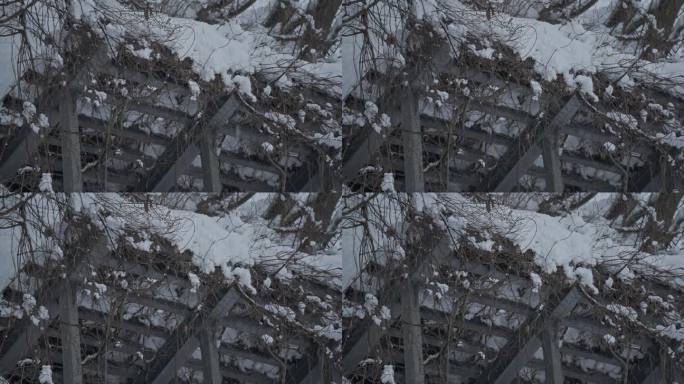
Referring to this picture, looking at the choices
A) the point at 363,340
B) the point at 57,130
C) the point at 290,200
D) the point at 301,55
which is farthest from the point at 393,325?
the point at 57,130

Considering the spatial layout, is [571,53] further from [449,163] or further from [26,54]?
[26,54]

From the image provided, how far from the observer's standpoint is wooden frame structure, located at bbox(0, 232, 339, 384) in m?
3.48

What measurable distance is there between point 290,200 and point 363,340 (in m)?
Result: 0.51

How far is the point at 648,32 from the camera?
12.0 ft

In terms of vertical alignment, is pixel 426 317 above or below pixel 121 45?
below

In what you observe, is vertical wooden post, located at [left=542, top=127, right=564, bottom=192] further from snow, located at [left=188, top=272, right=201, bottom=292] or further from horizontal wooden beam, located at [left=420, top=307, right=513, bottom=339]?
snow, located at [left=188, top=272, right=201, bottom=292]

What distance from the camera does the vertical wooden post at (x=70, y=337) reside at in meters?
3.48

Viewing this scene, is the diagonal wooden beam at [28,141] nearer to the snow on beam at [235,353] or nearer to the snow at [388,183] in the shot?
the snow on beam at [235,353]

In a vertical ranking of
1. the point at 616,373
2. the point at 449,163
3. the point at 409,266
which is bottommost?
the point at 616,373

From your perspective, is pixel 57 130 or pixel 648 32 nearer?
pixel 57 130

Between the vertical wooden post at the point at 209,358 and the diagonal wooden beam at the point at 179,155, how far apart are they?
0.48 meters

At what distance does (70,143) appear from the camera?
3.43 m

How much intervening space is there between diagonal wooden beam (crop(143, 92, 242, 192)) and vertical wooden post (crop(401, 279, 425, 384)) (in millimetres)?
789

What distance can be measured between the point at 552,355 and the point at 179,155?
1.34 metres
